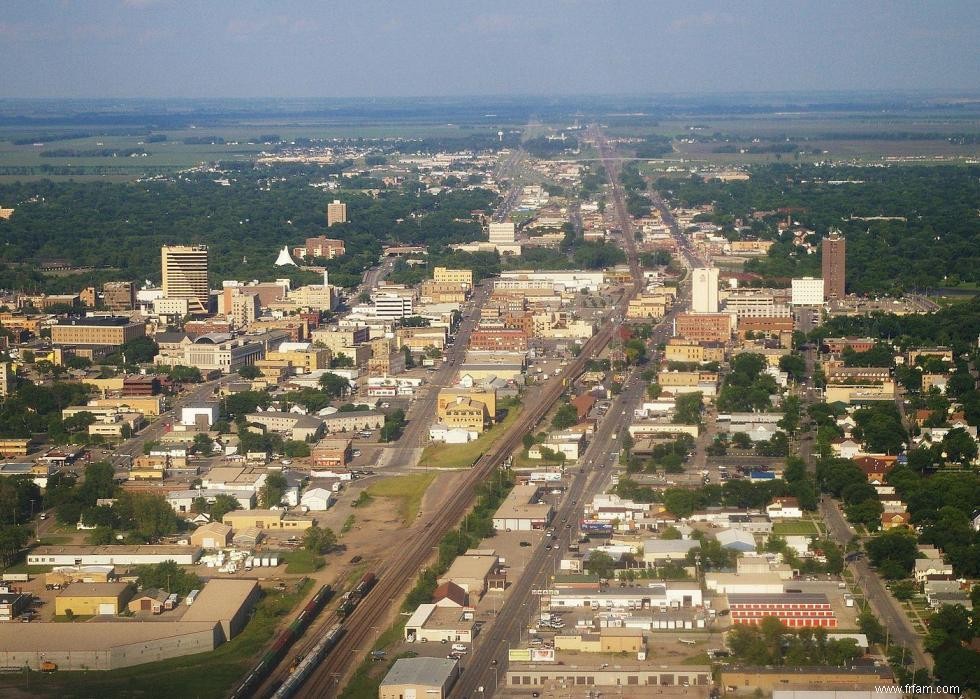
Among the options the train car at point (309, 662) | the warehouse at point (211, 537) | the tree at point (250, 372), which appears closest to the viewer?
the train car at point (309, 662)

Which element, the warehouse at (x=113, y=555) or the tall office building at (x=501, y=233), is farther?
the tall office building at (x=501, y=233)

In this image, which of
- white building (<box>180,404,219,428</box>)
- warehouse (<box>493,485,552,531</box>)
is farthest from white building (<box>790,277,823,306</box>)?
warehouse (<box>493,485,552,531</box>)

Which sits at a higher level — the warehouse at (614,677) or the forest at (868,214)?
the warehouse at (614,677)

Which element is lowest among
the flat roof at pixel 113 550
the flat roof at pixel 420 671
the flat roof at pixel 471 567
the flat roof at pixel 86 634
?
the flat roof at pixel 113 550

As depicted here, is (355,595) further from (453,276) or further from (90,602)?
(453,276)

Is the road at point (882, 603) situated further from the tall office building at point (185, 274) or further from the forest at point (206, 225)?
the forest at point (206, 225)

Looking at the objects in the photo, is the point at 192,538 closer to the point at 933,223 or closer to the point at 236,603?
the point at 236,603

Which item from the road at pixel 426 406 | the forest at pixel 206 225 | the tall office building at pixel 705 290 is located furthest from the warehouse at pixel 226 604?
the forest at pixel 206 225

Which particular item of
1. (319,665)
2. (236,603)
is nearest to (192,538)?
(236,603)
